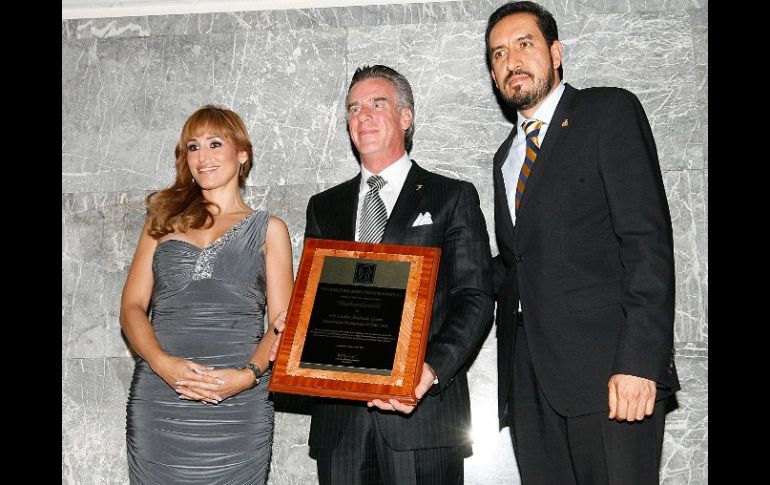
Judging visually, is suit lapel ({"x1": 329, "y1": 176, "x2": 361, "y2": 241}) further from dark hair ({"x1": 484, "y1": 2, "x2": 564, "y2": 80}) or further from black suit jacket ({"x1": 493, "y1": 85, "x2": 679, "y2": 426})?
dark hair ({"x1": 484, "y1": 2, "x2": 564, "y2": 80})

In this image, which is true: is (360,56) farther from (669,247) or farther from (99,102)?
(669,247)

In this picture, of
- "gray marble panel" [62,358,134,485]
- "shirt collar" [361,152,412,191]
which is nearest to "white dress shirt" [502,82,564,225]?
"shirt collar" [361,152,412,191]

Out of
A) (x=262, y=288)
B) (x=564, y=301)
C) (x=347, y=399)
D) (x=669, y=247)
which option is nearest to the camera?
(x=669, y=247)

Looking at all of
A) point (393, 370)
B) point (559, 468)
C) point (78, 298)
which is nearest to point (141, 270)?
point (78, 298)

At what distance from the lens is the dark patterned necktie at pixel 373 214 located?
→ 310 cm

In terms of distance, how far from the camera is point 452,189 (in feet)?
10.3

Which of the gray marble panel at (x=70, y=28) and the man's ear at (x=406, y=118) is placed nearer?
the man's ear at (x=406, y=118)

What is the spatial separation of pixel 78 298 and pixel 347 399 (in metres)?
2.15

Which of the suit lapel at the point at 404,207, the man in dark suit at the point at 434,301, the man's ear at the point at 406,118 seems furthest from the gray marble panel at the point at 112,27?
the suit lapel at the point at 404,207

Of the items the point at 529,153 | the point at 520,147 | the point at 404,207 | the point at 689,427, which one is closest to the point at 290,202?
the point at 404,207

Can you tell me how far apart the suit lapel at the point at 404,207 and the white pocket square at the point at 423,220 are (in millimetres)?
30

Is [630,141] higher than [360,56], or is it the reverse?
[360,56]

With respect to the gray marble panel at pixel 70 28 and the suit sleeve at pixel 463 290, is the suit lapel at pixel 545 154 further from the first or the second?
the gray marble panel at pixel 70 28

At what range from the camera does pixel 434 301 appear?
9.86 feet
